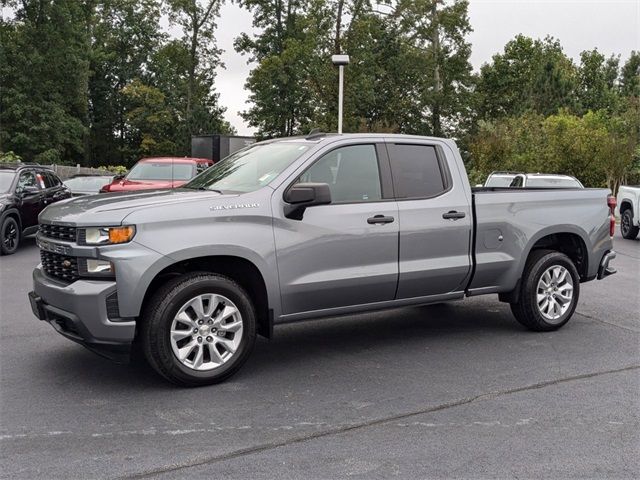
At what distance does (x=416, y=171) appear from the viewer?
6.20 meters

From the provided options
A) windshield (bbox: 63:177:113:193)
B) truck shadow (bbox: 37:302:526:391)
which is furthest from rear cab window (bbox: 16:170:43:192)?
truck shadow (bbox: 37:302:526:391)

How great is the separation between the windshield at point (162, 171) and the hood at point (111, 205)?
388 inches

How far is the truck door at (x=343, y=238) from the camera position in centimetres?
540

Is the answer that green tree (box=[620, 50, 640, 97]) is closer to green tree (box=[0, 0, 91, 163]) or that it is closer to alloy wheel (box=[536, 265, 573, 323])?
green tree (box=[0, 0, 91, 163])

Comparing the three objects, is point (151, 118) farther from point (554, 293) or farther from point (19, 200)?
point (554, 293)

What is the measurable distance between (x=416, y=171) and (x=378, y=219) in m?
0.72

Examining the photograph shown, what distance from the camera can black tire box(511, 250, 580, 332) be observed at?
674cm

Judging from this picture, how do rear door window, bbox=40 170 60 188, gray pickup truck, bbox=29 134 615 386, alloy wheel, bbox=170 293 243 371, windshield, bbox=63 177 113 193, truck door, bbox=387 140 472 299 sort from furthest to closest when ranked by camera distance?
windshield, bbox=63 177 113 193 → rear door window, bbox=40 170 60 188 → truck door, bbox=387 140 472 299 → alloy wheel, bbox=170 293 243 371 → gray pickup truck, bbox=29 134 615 386

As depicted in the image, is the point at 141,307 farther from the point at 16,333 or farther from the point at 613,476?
the point at 613,476

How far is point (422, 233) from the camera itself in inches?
235

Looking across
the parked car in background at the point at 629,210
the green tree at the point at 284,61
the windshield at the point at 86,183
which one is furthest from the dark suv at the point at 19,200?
the green tree at the point at 284,61

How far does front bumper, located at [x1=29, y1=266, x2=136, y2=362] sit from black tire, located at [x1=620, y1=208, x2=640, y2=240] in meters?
14.6

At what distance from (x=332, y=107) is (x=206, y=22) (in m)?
18.4

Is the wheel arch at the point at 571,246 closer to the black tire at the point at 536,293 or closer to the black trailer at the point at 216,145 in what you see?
the black tire at the point at 536,293
